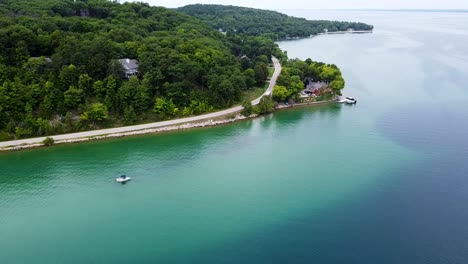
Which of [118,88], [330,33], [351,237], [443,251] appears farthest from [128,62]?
[330,33]

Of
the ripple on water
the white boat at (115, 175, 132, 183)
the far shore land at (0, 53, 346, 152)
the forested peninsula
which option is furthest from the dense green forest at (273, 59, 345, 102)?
the white boat at (115, 175, 132, 183)

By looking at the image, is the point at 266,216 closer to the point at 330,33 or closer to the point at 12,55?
the point at 12,55

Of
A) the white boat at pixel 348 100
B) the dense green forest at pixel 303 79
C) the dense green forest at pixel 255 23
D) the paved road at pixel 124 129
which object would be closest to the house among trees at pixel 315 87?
the dense green forest at pixel 303 79

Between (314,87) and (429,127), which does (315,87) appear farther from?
(429,127)

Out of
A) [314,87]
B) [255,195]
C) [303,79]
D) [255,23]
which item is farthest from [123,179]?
[255,23]

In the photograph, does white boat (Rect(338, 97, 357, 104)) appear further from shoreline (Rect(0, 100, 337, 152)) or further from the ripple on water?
shoreline (Rect(0, 100, 337, 152))
